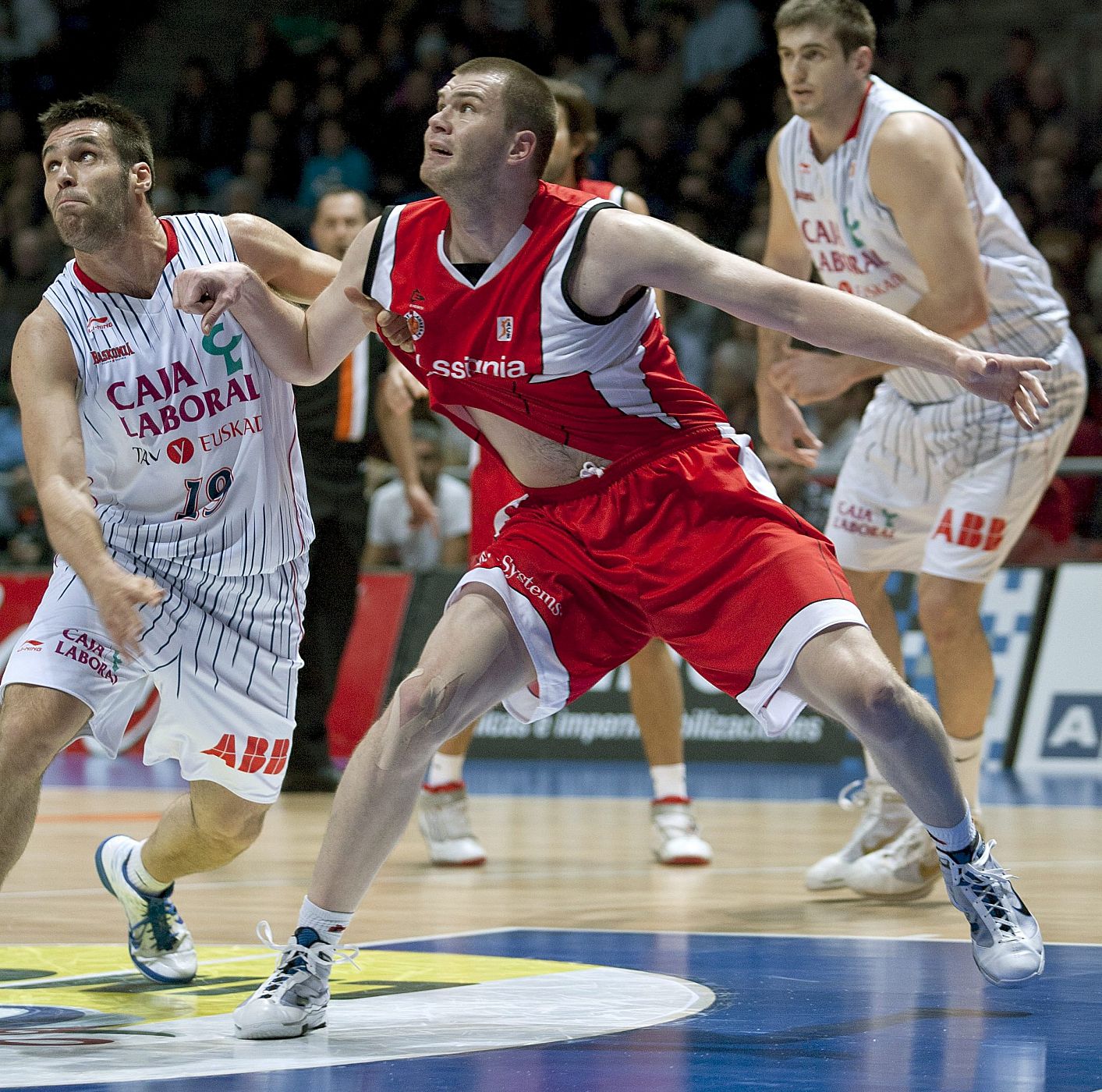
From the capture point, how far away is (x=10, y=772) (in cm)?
389

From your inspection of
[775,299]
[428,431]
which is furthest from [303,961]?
[428,431]

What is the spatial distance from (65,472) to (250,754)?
817 mm

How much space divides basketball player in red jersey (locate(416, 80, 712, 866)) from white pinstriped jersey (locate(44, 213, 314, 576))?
72.8 inches

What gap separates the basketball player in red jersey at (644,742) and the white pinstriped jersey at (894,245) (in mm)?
678

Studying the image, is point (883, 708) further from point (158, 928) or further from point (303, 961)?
point (158, 928)

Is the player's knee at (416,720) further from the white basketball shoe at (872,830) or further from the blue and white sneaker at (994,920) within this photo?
the white basketball shoe at (872,830)

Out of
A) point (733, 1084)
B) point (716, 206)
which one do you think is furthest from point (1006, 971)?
point (716, 206)

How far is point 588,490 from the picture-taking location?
3900mm

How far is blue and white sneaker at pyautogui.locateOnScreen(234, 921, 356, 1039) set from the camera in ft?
11.4

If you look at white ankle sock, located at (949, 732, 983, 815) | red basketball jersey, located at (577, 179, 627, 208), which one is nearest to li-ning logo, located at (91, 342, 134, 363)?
red basketball jersey, located at (577, 179, 627, 208)

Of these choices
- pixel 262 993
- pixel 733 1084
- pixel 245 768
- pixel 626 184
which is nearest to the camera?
pixel 733 1084

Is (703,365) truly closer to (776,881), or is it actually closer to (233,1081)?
(776,881)

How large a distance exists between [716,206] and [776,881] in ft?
27.6

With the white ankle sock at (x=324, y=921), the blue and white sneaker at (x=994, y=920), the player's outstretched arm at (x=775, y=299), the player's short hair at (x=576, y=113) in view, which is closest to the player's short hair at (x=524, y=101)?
the player's outstretched arm at (x=775, y=299)
